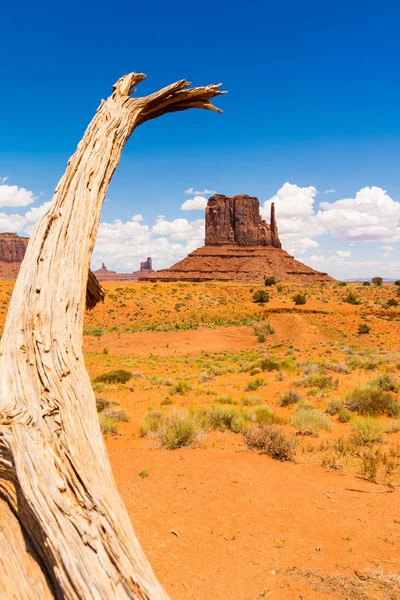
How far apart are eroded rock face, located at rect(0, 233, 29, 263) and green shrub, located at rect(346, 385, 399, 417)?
158 meters

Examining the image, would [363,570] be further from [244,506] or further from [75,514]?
[75,514]

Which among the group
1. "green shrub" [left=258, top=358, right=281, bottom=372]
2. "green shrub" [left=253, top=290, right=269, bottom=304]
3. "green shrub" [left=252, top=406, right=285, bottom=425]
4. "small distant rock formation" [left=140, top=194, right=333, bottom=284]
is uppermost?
"small distant rock formation" [left=140, top=194, right=333, bottom=284]

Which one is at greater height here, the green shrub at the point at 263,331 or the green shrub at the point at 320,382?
the green shrub at the point at 263,331

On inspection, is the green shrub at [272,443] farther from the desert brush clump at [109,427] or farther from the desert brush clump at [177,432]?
the desert brush clump at [109,427]

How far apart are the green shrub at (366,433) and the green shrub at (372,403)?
85.8 inches

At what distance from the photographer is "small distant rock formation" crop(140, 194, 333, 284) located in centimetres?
10119

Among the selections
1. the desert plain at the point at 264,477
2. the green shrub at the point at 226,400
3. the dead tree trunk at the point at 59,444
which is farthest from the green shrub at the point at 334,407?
the dead tree trunk at the point at 59,444

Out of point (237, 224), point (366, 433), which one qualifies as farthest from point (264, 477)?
point (237, 224)

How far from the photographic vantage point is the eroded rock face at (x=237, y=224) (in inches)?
4978

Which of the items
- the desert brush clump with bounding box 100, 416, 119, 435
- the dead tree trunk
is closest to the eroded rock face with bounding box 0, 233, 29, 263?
the desert brush clump with bounding box 100, 416, 119, 435

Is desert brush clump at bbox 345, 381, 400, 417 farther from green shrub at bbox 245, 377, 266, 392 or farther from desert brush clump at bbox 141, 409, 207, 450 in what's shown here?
desert brush clump at bbox 141, 409, 207, 450

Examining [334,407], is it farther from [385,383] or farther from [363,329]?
[363,329]

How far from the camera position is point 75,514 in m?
1.65

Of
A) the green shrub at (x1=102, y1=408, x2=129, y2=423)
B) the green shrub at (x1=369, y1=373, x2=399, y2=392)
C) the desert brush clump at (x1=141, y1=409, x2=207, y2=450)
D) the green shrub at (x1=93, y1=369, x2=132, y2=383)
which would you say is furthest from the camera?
the green shrub at (x1=93, y1=369, x2=132, y2=383)
